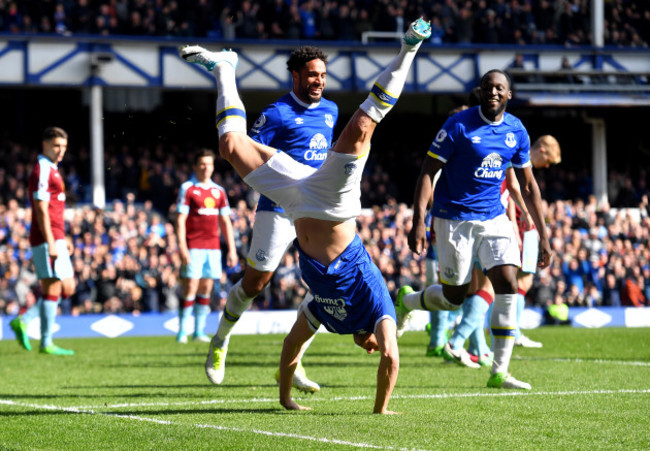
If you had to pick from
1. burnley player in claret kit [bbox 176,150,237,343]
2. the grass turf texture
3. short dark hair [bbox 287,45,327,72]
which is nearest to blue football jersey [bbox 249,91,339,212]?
short dark hair [bbox 287,45,327,72]

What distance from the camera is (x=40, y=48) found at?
27.9 metres

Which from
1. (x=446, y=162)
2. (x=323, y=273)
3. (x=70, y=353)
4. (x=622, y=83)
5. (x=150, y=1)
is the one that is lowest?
(x=70, y=353)

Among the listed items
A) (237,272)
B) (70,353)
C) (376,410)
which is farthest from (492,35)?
(376,410)

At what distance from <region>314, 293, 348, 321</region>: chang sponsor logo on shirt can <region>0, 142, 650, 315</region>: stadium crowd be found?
1299cm

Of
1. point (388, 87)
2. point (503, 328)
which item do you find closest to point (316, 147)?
point (503, 328)

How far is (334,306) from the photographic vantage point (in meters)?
6.72

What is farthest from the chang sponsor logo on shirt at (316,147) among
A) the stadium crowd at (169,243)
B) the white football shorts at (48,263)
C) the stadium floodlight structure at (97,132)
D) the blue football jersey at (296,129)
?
the stadium floodlight structure at (97,132)

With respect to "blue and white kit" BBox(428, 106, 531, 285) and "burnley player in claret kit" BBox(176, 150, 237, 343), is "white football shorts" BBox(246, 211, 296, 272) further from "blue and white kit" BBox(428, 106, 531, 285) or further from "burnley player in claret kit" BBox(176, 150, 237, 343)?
"burnley player in claret kit" BBox(176, 150, 237, 343)

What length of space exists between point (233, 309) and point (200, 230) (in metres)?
6.64

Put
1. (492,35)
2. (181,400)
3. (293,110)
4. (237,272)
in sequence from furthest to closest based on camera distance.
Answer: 1. (492,35)
2. (237,272)
3. (293,110)
4. (181,400)

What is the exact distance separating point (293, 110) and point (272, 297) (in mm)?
12889

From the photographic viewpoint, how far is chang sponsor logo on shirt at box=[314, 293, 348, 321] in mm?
6684

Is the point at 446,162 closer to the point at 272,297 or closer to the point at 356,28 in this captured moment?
the point at 272,297

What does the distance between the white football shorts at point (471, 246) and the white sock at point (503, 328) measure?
31cm
